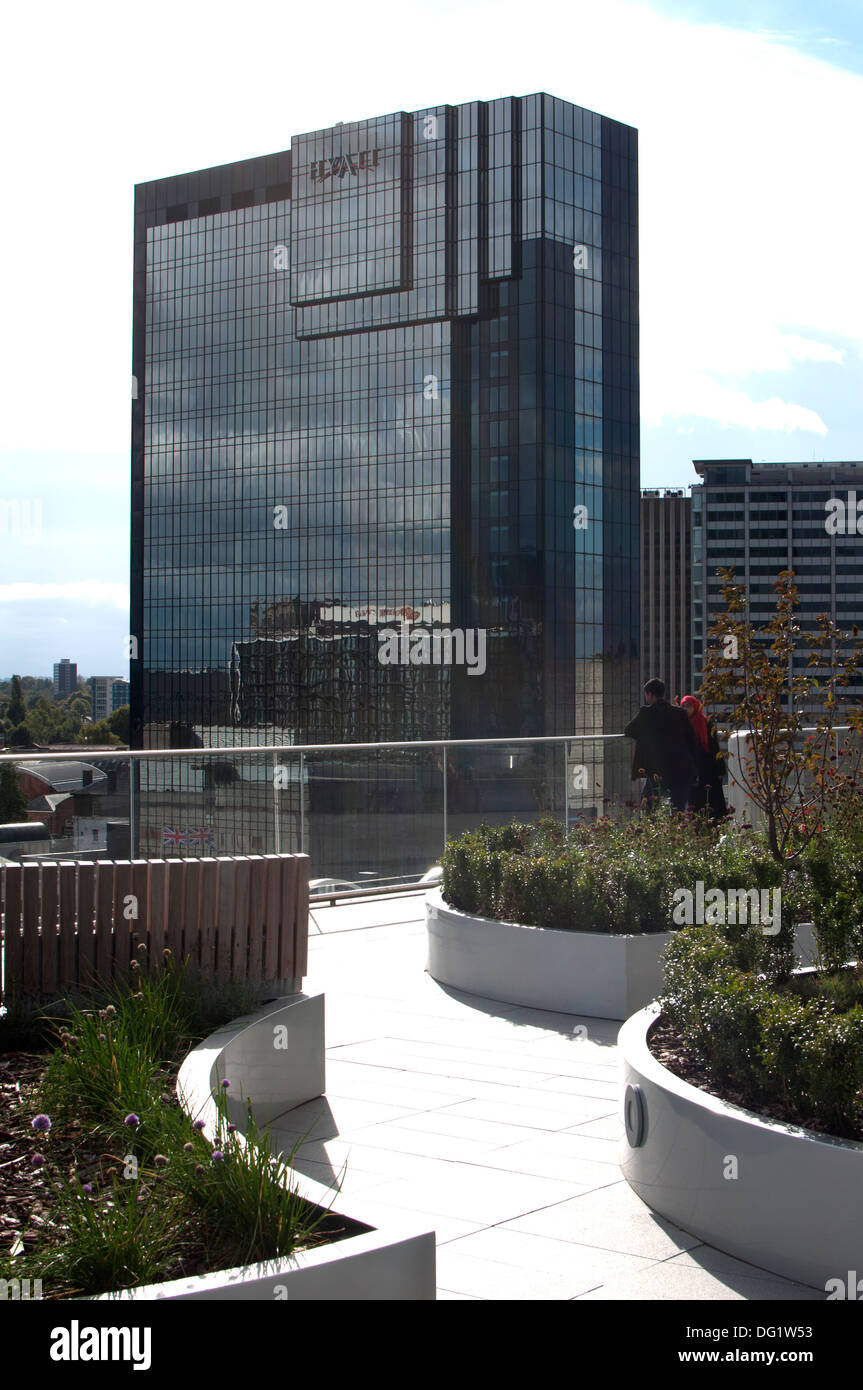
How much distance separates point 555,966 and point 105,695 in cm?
16119

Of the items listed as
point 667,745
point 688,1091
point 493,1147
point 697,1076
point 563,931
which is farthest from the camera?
point 667,745

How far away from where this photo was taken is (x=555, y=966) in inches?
323

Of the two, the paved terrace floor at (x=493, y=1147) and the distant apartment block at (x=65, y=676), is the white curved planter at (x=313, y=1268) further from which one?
the distant apartment block at (x=65, y=676)

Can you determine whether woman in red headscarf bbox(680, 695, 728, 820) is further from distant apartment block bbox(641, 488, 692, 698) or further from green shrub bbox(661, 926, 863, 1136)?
distant apartment block bbox(641, 488, 692, 698)

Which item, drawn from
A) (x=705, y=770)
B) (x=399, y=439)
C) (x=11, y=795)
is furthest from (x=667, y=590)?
(x=11, y=795)

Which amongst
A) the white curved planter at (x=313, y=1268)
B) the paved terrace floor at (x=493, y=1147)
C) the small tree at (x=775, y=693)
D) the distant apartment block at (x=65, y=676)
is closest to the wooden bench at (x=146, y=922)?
the paved terrace floor at (x=493, y=1147)

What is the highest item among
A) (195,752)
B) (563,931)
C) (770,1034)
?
(195,752)

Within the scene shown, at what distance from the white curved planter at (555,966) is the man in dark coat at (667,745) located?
3.08m

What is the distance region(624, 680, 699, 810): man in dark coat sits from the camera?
1132 cm

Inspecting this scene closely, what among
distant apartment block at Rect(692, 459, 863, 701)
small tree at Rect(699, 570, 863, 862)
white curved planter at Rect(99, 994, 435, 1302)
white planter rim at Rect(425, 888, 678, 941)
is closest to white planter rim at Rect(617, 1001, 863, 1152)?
white curved planter at Rect(99, 994, 435, 1302)

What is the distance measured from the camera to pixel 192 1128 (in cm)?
388

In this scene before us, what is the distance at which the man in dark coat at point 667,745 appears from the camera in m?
11.3

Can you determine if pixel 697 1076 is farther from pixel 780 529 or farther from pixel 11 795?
pixel 780 529
